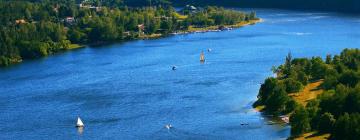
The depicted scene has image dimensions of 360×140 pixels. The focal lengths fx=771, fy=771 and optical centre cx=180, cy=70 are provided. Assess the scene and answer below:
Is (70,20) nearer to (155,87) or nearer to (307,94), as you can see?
(155,87)

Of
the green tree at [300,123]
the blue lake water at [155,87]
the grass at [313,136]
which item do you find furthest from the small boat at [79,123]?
the grass at [313,136]

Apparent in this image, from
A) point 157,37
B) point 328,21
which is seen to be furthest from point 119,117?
point 328,21

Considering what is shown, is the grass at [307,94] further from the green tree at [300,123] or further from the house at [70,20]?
the house at [70,20]

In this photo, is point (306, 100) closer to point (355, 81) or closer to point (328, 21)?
point (355, 81)

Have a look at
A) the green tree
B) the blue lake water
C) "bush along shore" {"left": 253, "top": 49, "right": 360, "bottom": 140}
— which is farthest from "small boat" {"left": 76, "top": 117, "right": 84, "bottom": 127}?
the green tree

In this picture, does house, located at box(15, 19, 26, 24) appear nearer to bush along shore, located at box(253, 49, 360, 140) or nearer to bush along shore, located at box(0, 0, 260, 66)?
bush along shore, located at box(0, 0, 260, 66)

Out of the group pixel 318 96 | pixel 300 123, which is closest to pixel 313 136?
pixel 300 123

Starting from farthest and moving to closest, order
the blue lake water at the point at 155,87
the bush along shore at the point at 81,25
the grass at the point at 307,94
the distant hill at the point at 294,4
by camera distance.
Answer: the distant hill at the point at 294,4 < the bush along shore at the point at 81,25 < the grass at the point at 307,94 < the blue lake water at the point at 155,87
